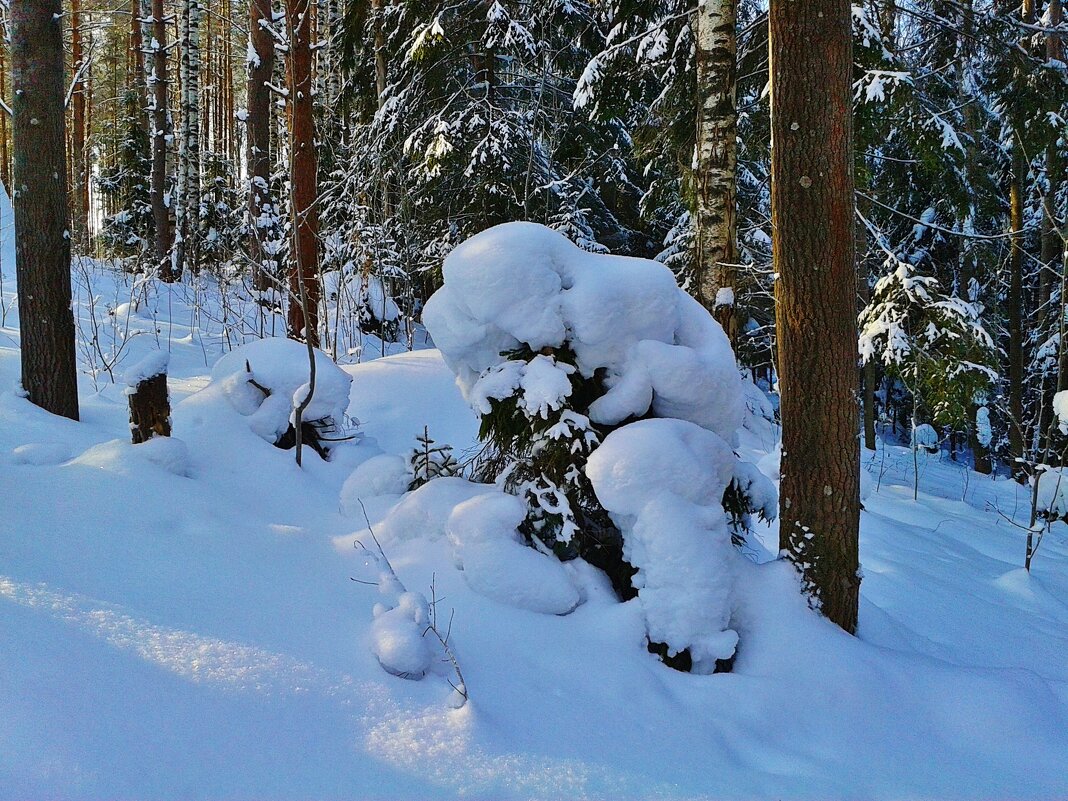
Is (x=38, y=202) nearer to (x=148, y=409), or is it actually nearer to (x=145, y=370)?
(x=145, y=370)

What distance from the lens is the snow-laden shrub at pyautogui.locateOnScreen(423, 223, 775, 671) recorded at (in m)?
2.71

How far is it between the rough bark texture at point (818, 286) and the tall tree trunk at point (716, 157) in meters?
2.37

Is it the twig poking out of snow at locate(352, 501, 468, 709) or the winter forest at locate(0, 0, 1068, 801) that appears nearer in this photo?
the winter forest at locate(0, 0, 1068, 801)

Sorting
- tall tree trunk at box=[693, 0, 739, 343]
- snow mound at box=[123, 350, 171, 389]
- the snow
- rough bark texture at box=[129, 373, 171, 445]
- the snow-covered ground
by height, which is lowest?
the snow-covered ground

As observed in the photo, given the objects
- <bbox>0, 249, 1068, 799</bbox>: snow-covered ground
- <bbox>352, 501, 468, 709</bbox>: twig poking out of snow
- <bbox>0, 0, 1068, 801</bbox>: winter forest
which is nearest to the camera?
<bbox>0, 249, 1068, 799</bbox>: snow-covered ground

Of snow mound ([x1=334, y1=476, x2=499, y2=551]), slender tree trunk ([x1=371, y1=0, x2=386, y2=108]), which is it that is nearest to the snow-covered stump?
snow mound ([x1=334, y1=476, x2=499, y2=551])

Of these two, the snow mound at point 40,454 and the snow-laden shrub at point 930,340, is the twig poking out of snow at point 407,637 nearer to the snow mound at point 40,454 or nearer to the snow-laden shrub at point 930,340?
the snow mound at point 40,454

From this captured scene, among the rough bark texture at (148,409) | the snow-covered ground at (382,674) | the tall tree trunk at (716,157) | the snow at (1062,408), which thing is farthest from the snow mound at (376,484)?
the snow at (1062,408)

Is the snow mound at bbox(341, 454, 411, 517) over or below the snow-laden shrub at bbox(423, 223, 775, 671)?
below

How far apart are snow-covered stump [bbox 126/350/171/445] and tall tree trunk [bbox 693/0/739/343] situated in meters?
3.84

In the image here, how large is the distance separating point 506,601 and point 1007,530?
701cm

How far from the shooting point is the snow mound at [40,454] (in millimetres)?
3195

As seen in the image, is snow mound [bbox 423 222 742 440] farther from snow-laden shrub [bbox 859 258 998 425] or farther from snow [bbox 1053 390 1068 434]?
snow-laden shrub [bbox 859 258 998 425]

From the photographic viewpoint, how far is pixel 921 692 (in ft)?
8.70
